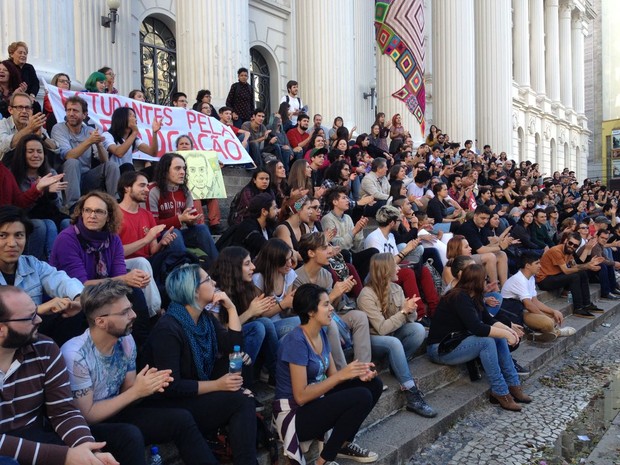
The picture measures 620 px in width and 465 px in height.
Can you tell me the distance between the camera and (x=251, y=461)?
335 cm

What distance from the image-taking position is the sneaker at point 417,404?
484cm

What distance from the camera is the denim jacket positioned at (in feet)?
11.5

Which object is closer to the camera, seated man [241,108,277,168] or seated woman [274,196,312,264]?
seated woman [274,196,312,264]

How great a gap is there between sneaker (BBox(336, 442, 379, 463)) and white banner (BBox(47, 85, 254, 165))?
189 inches

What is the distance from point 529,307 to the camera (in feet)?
25.3

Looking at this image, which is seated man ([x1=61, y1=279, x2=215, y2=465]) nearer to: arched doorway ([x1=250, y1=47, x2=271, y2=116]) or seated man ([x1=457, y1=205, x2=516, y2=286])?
seated man ([x1=457, y1=205, x2=516, y2=286])

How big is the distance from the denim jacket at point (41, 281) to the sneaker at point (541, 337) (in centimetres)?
584

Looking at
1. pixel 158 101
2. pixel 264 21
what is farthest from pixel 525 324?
pixel 264 21

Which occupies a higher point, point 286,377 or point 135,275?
point 135,275

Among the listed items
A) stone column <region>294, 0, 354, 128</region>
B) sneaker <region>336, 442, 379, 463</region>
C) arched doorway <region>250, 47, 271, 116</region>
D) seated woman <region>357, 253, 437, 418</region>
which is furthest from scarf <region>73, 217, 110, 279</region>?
arched doorway <region>250, 47, 271, 116</region>

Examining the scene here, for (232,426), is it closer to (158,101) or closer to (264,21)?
(158,101)

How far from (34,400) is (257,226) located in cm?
322

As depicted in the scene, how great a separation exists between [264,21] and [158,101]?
4515mm

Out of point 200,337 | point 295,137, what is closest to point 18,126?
point 200,337
